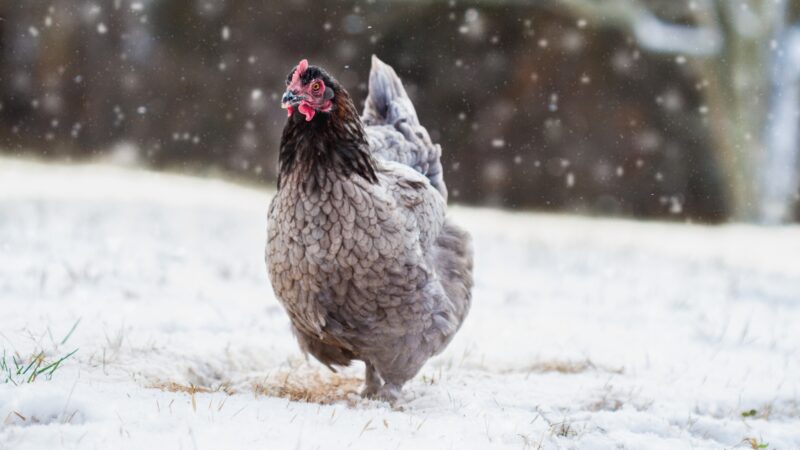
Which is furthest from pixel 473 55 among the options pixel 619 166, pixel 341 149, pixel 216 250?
pixel 341 149

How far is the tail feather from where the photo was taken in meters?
3.55

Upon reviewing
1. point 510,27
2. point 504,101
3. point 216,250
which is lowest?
point 216,250

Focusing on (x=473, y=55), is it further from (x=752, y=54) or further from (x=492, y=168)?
(x=752, y=54)

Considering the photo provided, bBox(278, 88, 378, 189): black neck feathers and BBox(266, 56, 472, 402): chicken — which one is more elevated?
BBox(278, 88, 378, 189): black neck feathers

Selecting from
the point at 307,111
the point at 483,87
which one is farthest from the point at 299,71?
the point at 483,87

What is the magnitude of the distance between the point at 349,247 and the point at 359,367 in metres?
1.58

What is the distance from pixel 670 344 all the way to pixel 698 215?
281 inches

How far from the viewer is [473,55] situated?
970 cm

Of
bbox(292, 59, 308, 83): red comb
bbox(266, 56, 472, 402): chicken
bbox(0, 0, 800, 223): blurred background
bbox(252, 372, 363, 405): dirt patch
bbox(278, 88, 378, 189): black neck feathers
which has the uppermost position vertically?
bbox(0, 0, 800, 223): blurred background

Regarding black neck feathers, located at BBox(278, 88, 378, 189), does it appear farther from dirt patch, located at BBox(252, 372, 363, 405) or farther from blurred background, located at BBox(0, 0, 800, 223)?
blurred background, located at BBox(0, 0, 800, 223)

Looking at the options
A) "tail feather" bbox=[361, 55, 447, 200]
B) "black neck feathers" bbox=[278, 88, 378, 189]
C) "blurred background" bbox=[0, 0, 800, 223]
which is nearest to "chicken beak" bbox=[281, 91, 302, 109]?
"black neck feathers" bbox=[278, 88, 378, 189]

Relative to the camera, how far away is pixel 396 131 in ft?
12.2

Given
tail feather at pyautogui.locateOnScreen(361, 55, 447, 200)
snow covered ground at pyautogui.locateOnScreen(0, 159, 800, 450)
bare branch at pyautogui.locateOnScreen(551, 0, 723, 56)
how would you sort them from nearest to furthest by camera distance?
snow covered ground at pyautogui.locateOnScreen(0, 159, 800, 450) → tail feather at pyautogui.locateOnScreen(361, 55, 447, 200) → bare branch at pyautogui.locateOnScreen(551, 0, 723, 56)

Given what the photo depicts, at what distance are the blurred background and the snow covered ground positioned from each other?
225 centimetres
